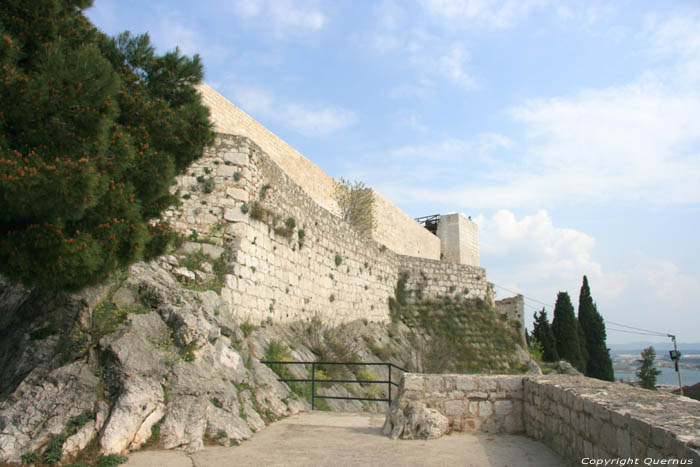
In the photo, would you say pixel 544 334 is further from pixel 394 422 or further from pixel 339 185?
pixel 394 422

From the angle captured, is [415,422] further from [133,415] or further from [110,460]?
[110,460]

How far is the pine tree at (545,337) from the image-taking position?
33.4 metres

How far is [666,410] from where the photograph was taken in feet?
12.8

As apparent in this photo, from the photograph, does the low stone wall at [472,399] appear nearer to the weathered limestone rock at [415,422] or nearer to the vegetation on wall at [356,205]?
the weathered limestone rock at [415,422]

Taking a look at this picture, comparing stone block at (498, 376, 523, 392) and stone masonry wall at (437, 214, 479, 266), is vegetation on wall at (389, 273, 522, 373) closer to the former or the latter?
stone block at (498, 376, 523, 392)

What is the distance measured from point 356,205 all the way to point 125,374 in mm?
21661

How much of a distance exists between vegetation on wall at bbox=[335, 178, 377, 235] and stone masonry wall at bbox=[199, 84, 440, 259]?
62 centimetres

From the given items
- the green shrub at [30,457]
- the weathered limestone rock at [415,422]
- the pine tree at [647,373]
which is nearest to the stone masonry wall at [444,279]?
the weathered limestone rock at [415,422]

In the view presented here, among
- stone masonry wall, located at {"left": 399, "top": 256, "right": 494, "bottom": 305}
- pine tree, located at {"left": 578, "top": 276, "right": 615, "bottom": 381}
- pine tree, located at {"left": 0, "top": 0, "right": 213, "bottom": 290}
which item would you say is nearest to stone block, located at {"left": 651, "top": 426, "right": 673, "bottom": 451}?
pine tree, located at {"left": 0, "top": 0, "right": 213, "bottom": 290}

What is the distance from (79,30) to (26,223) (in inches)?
99.6

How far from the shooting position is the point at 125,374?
5.73 m

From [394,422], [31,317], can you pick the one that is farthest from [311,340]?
[31,317]

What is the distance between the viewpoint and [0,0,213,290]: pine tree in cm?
460

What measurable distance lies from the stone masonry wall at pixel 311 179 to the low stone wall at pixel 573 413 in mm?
5115
